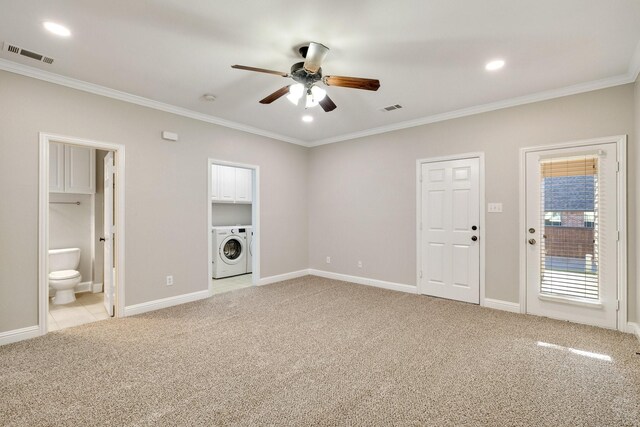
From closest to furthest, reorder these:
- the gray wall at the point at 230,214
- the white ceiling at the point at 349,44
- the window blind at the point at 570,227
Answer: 1. the white ceiling at the point at 349,44
2. the window blind at the point at 570,227
3. the gray wall at the point at 230,214

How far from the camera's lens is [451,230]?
4.28 m

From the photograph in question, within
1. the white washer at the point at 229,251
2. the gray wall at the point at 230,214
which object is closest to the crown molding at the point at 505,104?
the white washer at the point at 229,251

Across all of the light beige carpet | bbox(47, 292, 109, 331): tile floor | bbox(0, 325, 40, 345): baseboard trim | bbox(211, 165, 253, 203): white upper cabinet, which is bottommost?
bbox(47, 292, 109, 331): tile floor

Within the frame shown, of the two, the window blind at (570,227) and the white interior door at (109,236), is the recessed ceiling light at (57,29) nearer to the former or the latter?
the white interior door at (109,236)

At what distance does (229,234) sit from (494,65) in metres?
4.79

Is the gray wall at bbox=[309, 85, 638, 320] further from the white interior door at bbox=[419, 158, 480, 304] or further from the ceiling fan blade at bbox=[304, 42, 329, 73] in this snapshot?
the ceiling fan blade at bbox=[304, 42, 329, 73]

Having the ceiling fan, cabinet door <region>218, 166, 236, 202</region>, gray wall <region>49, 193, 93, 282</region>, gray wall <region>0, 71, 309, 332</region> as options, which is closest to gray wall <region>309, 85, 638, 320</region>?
gray wall <region>0, 71, 309, 332</region>

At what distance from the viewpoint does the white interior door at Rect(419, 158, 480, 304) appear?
4082 millimetres

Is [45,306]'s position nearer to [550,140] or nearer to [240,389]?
[240,389]

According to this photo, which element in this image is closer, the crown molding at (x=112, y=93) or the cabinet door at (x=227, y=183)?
the crown molding at (x=112, y=93)

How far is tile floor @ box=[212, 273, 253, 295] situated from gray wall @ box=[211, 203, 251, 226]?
1.25 metres

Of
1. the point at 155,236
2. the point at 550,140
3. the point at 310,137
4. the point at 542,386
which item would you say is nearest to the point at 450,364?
the point at 542,386

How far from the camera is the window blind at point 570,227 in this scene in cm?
329

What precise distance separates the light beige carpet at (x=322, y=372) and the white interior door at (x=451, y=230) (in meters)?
0.63
